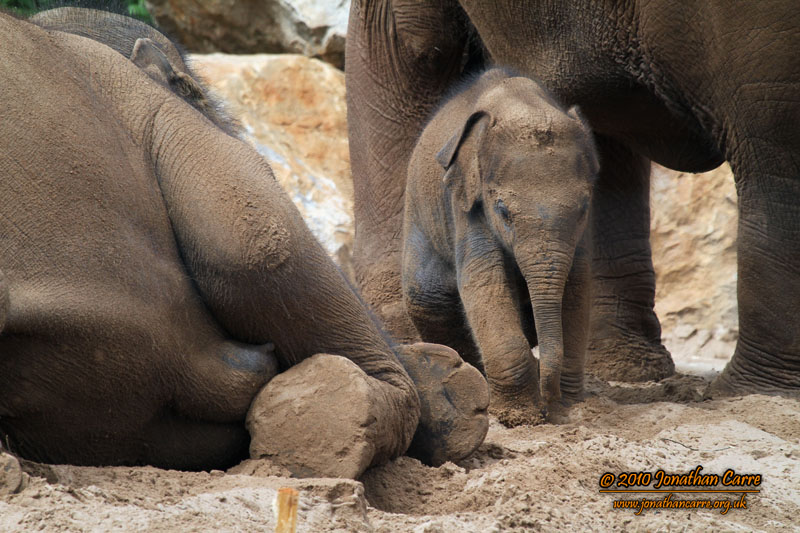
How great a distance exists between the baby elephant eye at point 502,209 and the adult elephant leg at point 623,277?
125 centimetres

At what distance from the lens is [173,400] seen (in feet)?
7.72

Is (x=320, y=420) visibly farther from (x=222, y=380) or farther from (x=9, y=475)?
(x=9, y=475)

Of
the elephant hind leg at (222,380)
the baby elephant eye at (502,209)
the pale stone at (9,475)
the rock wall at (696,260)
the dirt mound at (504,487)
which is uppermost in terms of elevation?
the baby elephant eye at (502,209)

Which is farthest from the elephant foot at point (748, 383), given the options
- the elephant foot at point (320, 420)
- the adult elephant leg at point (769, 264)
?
the elephant foot at point (320, 420)

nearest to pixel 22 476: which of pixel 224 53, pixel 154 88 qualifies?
pixel 154 88

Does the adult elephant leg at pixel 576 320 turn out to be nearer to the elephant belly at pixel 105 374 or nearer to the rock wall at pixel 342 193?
the elephant belly at pixel 105 374

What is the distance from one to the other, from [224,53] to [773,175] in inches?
224

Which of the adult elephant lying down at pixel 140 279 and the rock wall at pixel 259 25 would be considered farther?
the rock wall at pixel 259 25

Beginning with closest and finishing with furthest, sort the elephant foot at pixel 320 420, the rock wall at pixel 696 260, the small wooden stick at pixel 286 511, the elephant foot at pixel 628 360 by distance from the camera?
the small wooden stick at pixel 286 511, the elephant foot at pixel 320 420, the elephant foot at pixel 628 360, the rock wall at pixel 696 260

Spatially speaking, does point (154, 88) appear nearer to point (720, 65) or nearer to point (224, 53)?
point (720, 65)

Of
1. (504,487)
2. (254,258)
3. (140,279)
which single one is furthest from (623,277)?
(140,279)

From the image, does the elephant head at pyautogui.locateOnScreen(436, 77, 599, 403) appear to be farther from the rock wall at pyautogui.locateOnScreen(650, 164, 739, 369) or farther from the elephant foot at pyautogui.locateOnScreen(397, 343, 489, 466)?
the rock wall at pyautogui.locateOnScreen(650, 164, 739, 369)

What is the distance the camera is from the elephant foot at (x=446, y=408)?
277 cm

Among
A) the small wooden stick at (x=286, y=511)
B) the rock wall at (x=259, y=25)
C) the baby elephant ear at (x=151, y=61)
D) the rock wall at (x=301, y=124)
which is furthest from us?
the rock wall at (x=259, y=25)
